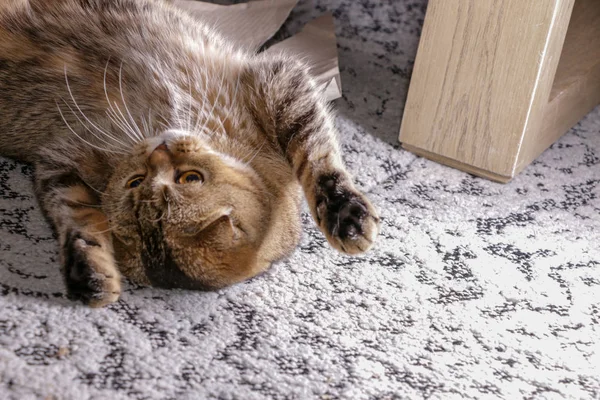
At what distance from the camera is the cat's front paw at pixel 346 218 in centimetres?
113

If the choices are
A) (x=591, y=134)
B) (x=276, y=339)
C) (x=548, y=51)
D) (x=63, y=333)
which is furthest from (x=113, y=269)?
(x=591, y=134)

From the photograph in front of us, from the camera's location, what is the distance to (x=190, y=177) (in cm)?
119

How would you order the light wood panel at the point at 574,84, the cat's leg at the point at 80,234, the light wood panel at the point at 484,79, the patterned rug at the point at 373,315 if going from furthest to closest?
the light wood panel at the point at 574,84
the light wood panel at the point at 484,79
the cat's leg at the point at 80,234
the patterned rug at the point at 373,315

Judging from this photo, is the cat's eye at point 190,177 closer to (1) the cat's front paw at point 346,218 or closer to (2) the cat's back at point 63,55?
(1) the cat's front paw at point 346,218

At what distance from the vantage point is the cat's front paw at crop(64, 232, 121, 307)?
1096 mm

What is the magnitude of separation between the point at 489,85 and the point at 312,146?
46 cm

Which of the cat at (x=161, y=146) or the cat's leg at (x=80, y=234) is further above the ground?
the cat at (x=161, y=146)

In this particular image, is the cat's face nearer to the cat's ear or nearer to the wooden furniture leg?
the cat's ear

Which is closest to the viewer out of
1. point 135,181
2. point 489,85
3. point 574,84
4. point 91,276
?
point 91,276

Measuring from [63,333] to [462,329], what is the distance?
0.65 meters

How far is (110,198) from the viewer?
48.5 inches

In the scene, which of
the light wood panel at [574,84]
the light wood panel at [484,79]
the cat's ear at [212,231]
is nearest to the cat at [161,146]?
the cat's ear at [212,231]

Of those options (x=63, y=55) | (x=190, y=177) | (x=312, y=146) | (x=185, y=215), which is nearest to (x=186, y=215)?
(x=185, y=215)

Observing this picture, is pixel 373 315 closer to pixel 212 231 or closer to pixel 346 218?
pixel 346 218
